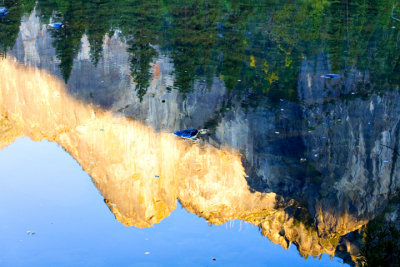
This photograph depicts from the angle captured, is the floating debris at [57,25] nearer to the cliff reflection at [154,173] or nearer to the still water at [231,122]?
the still water at [231,122]

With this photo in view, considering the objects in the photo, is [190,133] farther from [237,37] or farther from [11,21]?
[11,21]

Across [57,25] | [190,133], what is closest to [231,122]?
[190,133]

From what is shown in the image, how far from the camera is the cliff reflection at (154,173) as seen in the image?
13.2ft

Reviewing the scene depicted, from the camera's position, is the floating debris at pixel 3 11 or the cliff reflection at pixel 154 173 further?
the floating debris at pixel 3 11

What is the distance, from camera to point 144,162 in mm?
4695

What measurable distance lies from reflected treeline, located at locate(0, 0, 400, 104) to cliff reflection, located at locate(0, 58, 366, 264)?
0.79m

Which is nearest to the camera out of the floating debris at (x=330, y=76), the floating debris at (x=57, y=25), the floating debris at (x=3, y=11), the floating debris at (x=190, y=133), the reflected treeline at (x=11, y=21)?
the floating debris at (x=190, y=133)

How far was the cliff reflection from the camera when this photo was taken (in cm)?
403

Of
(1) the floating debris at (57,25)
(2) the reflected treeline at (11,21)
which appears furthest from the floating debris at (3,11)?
(1) the floating debris at (57,25)

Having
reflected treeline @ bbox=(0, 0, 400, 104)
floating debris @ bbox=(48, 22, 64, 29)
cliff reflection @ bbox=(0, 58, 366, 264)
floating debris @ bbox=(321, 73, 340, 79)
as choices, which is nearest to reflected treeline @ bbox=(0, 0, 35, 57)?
reflected treeline @ bbox=(0, 0, 400, 104)

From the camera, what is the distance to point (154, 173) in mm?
4496

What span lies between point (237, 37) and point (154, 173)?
13.7 ft

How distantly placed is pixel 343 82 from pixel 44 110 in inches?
139

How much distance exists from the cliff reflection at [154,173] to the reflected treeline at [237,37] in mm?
790
